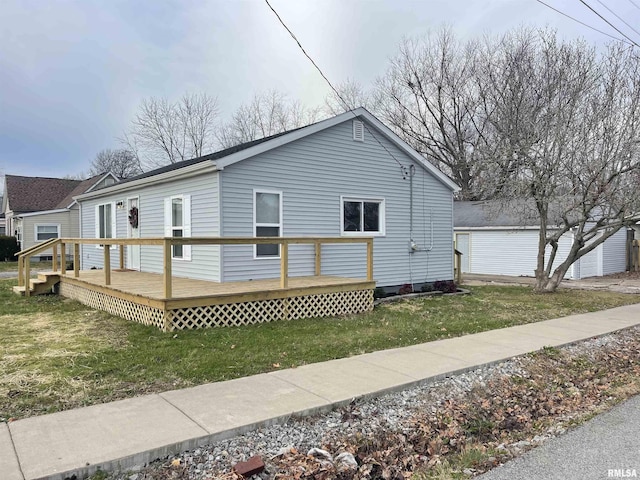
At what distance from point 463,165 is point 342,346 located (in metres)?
26.2

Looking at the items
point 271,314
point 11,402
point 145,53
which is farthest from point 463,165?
point 11,402

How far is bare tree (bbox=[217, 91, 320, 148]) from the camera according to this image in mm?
34875

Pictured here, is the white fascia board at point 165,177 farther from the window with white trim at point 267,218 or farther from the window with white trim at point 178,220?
the window with white trim at point 267,218

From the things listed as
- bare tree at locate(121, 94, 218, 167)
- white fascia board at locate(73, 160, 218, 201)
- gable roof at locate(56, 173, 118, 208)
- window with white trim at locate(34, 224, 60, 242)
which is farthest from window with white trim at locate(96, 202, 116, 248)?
bare tree at locate(121, 94, 218, 167)

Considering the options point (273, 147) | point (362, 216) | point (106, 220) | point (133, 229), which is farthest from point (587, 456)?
point (106, 220)

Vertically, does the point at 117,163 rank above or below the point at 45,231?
above

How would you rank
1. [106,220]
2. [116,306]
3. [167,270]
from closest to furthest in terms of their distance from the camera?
1. [167,270]
2. [116,306]
3. [106,220]

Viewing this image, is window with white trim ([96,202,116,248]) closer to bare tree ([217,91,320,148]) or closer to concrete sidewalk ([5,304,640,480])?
concrete sidewalk ([5,304,640,480])

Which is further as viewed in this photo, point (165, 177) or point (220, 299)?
point (165, 177)

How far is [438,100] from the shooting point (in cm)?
3095

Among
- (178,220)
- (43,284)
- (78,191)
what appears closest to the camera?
(178,220)

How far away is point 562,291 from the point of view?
46.6 feet

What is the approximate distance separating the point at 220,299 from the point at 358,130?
21.0 feet

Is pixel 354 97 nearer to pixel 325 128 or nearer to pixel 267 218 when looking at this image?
pixel 325 128
